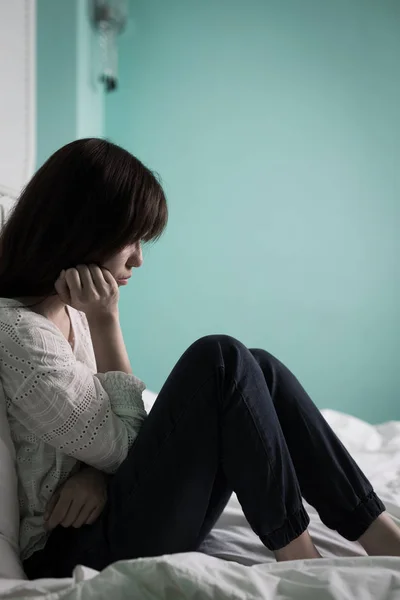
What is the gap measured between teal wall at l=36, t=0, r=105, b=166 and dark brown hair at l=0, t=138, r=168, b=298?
1128 millimetres

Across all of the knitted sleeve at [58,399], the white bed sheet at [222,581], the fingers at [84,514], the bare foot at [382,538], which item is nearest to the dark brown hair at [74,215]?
the knitted sleeve at [58,399]

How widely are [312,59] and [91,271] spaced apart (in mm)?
1888

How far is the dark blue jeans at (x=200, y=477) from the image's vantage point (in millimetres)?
834

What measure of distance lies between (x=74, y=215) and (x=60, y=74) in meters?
1.35

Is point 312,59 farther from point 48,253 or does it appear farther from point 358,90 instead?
point 48,253

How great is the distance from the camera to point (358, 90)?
8.21ft

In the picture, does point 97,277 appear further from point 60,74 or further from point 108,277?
Result: point 60,74

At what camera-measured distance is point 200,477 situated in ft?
2.82

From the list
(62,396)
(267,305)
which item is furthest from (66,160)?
(267,305)

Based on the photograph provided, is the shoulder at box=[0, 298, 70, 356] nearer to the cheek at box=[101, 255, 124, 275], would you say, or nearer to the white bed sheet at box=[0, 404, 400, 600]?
the cheek at box=[101, 255, 124, 275]

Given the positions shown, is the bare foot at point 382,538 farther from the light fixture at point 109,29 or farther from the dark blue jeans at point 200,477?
the light fixture at point 109,29

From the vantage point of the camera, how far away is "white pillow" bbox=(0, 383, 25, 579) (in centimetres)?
79

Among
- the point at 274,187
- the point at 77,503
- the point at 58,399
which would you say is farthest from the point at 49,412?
the point at 274,187

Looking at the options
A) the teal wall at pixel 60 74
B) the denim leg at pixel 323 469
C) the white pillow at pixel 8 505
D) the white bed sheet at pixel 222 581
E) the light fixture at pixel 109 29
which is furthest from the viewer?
the light fixture at pixel 109 29
